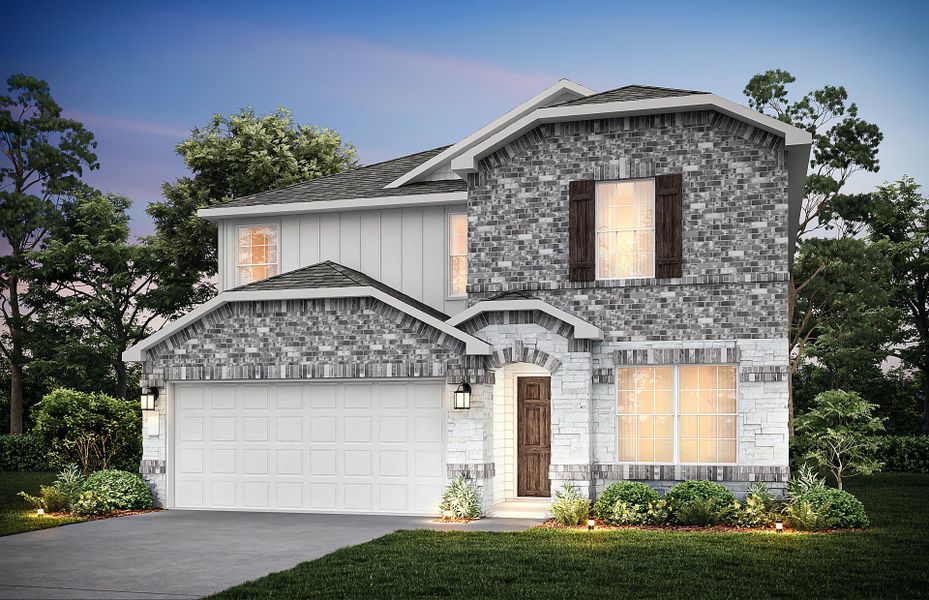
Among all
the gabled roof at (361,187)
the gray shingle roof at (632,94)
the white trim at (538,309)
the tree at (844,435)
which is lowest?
the tree at (844,435)

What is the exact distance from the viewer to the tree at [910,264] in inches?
1431

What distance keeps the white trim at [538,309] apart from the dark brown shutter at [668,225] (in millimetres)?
1587

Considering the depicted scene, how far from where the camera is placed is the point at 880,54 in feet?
108

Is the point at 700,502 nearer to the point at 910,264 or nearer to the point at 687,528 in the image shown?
the point at 687,528

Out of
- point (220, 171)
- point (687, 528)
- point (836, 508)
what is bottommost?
point (687, 528)

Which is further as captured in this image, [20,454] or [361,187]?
[20,454]

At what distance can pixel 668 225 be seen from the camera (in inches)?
676

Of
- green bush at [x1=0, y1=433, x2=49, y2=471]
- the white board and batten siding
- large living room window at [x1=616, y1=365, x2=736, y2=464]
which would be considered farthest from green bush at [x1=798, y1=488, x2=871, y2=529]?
green bush at [x1=0, y1=433, x2=49, y2=471]

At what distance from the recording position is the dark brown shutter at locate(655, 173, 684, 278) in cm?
1712

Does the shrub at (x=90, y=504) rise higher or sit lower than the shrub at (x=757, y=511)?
lower

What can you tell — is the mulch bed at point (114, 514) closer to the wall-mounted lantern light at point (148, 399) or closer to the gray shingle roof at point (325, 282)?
the wall-mounted lantern light at point (148, 399)

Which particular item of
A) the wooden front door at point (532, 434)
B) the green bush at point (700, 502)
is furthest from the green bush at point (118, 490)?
the green bush at point (700, 502)

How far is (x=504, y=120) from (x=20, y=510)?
11.6 metres

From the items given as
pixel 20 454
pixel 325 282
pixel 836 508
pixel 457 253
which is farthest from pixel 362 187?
pixel 20 454
